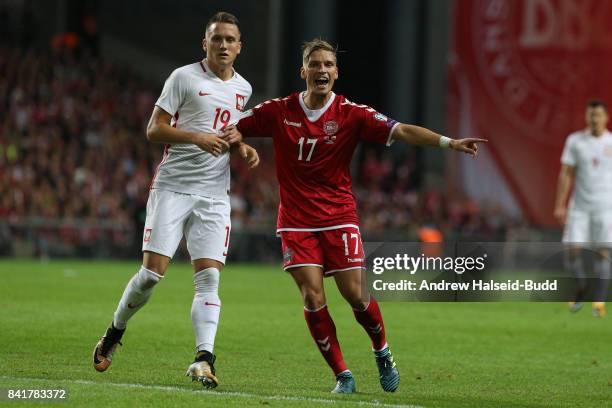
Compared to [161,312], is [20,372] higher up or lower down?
higher up

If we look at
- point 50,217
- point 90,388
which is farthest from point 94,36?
point 90,388

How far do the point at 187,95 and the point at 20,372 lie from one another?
230cm

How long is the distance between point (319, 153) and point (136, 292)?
5.42 feet

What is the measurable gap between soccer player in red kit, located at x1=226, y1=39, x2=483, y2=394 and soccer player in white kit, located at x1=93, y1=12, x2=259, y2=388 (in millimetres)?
336

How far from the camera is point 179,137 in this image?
8.60 metres

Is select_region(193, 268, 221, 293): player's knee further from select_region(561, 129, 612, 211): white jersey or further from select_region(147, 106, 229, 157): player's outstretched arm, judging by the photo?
select_region(561, 129, 612, 211): white jersey

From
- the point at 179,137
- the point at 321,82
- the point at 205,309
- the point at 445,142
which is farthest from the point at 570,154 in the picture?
the point at 179,137

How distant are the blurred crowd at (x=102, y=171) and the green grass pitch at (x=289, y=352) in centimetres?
839

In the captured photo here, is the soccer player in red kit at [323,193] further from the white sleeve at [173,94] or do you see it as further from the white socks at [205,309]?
the white socks at [205,309]

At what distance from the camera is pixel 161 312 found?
15.2 metres

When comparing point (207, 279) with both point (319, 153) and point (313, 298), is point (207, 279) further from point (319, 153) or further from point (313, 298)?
point (319, 153)

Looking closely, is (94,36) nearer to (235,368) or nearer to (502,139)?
(502,139)

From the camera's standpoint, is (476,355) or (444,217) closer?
(476,355)

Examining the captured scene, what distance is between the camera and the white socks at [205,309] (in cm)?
873
